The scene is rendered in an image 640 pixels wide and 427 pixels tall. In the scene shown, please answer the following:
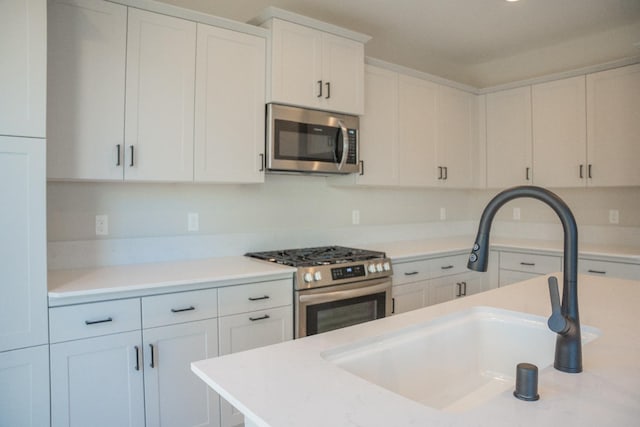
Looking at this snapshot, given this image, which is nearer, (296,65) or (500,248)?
(296,65)

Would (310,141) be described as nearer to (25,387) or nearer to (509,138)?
(25,387)

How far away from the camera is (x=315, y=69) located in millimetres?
2934

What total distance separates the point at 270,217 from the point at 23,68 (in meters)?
1.73

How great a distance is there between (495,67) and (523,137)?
0.92 m

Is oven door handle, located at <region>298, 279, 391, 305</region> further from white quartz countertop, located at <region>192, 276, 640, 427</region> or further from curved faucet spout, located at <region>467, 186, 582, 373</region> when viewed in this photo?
curved faucet spout, located at <region>467, 186, 582, 373</region>

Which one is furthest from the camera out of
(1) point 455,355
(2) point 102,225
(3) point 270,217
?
(3) point 270,217

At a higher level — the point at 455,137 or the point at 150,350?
the point at 455,137

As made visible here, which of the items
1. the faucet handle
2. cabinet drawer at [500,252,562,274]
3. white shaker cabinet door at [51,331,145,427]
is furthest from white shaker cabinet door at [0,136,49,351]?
cabinet drawer at [500,252,562,274]

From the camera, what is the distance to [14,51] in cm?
181

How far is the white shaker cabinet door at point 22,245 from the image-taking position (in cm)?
179

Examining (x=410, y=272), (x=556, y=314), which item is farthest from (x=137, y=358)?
(x=410, y=272)

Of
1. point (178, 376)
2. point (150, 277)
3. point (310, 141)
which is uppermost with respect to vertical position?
point (310, 141)

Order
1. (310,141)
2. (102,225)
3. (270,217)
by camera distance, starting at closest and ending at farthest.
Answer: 1. (102,225)
2. (310,141)
3. (270,217)

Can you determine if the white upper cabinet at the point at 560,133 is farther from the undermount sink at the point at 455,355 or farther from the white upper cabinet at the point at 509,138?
the undermount sink at the point at 455,355
